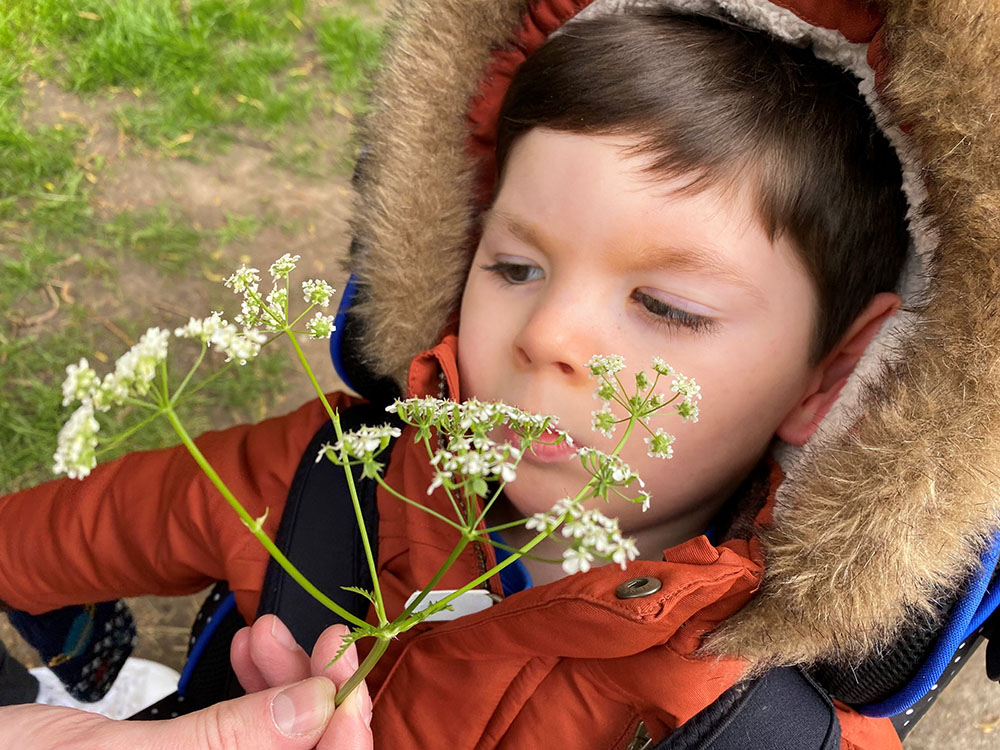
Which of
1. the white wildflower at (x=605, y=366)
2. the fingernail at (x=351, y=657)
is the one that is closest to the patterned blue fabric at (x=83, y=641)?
the fingernail at (x=351, y=657)

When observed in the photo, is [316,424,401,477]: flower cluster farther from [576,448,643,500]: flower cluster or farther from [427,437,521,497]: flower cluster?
[576,448,643,500]: flower cluster

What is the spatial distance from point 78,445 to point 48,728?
0.61 metres

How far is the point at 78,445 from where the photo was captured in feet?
2.26

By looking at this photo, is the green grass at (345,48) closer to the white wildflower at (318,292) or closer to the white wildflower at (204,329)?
the white wildflower at (318,292)

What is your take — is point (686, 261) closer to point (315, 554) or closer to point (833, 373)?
point (833, 373)

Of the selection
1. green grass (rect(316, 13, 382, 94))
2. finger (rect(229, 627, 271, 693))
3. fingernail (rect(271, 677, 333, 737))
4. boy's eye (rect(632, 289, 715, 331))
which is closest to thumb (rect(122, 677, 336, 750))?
fingernail (rect(271, 677, 333, 737))

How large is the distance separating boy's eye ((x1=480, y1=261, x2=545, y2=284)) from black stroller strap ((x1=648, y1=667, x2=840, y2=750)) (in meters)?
0.73

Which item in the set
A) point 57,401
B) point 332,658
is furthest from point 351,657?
point 57,401

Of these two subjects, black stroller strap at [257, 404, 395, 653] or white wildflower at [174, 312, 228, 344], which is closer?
white wildflower at [174, 312, 228, 344]

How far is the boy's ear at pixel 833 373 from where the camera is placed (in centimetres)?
142

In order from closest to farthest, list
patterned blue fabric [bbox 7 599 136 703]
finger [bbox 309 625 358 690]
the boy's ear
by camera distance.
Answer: finger [bbox 309 625 358 690] < the boy's ear < patterned blue fabric [bbox 7 599 136 703]

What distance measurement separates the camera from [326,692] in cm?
95

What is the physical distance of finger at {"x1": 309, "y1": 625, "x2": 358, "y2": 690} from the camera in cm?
102

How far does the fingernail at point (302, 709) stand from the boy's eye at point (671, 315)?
28.3 inches
